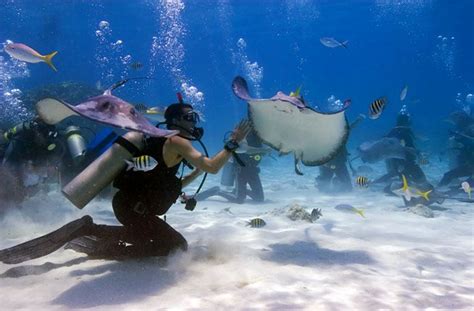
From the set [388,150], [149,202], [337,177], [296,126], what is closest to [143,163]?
[149,202]

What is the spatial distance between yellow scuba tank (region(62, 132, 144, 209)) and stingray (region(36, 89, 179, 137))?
0.55 meters

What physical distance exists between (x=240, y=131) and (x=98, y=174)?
4.90 ft

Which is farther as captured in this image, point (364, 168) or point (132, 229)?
point (364, 168)

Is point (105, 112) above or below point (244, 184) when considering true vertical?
above

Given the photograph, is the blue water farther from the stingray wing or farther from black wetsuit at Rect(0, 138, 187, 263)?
the stingray wing

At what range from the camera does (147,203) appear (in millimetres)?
3719

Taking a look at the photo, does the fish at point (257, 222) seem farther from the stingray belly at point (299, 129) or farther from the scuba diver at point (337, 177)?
the scuba diver at point (337, 177)

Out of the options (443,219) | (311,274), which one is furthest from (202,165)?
(443,219)

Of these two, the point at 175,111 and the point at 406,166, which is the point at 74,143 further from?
the point at 406,166

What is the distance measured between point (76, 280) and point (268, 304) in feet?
6.40

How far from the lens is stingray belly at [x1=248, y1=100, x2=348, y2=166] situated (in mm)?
4090

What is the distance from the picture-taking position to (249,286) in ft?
10.6

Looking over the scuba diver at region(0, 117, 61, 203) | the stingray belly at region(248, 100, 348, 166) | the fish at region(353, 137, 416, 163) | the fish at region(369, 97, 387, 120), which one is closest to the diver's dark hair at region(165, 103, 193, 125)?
the stingray belly at region(248, 100, 348, 166)

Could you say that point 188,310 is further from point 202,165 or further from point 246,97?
point 246,97
